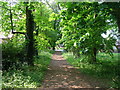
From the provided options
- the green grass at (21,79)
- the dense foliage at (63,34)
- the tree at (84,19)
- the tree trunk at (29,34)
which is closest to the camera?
the tree at (84,19)

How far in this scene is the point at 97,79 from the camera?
23.9 feet

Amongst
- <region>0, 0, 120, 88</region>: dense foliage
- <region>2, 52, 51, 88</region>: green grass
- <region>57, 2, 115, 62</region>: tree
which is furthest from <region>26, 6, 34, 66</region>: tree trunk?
<region>57, 2, 115, 62</region>: tree

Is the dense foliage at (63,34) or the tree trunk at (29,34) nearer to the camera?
the dense foliage at (63,34)

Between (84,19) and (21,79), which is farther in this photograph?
(21,79)

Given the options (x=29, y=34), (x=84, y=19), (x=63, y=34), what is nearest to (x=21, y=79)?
(x=84, y=19)

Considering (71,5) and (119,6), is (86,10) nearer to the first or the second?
(71,5)

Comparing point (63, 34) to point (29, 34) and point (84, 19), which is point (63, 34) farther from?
point (84, 19)

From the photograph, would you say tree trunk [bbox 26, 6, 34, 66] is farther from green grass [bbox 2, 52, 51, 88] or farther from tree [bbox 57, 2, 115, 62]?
tree [bbox 57, 2, 115, 62]

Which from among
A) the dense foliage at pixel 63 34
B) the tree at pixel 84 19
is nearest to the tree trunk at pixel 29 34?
the dense foliage at pixel 63 34

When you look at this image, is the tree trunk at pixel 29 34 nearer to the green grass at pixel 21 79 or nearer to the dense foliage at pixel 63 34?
the dense foliage at pixel 63 34

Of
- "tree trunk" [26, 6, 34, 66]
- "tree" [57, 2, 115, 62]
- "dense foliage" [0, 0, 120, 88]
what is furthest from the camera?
"tree trunk" [26, 6, 34, 66]

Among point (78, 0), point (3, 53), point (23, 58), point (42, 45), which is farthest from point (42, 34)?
point (78, 0)

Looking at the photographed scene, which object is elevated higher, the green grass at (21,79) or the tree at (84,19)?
the tree at (84,19)

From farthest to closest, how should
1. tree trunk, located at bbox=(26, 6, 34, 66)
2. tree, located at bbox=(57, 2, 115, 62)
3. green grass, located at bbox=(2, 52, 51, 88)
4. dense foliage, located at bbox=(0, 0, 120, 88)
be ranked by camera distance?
tree trunk, located at bbox=(26, 6, 34, 66)
green grass, located at bbox=(2, 52, 51, 88)
dense foliage, located at bbox=(0, 0, 120, 88)
tree, located at bbox=(57, 2, 115, 62)
